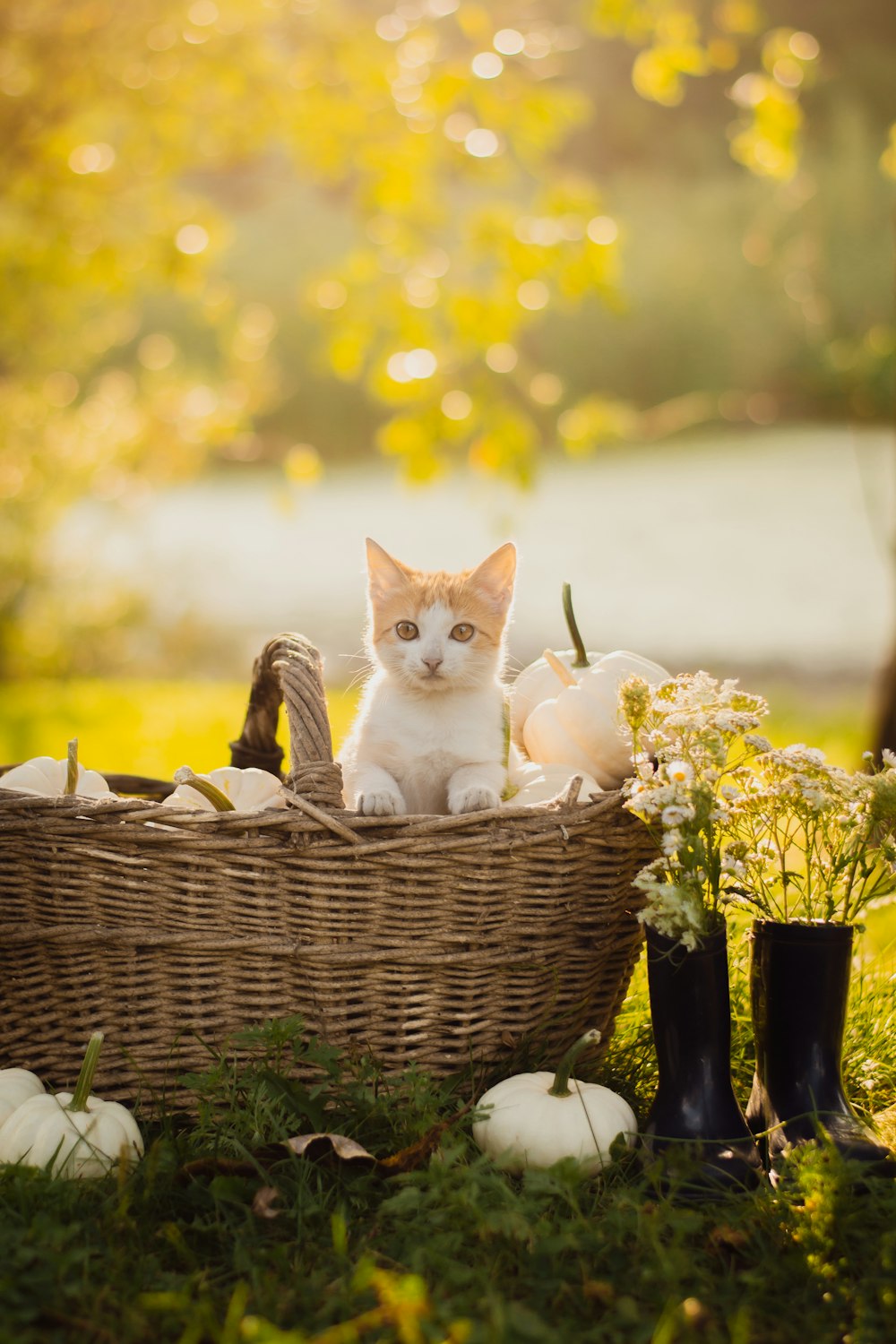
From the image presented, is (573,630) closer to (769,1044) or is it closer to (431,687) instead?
(431,687)

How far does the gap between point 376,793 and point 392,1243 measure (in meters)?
0.52

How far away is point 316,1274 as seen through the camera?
114 centimetres

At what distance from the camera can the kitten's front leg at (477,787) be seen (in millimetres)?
1500

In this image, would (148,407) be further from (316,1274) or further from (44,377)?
(316,1274)

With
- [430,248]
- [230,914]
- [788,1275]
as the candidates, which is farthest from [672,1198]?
[430,248]

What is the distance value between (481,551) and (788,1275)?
7.00 metres

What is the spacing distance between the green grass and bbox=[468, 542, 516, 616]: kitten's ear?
2.28 feet

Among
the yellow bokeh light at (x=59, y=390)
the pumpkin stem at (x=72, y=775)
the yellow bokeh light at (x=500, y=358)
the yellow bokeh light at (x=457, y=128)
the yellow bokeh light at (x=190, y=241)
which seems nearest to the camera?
the pumpkin stem at (x=72, y=775)

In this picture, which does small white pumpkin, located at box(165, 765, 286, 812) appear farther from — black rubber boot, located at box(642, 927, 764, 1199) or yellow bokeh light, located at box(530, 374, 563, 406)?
yellow bokeh light, located at box(530, 374, 563, 406)

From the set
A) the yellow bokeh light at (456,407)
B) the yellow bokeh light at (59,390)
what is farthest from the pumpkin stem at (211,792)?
the yellow bokeh light at (59,390)

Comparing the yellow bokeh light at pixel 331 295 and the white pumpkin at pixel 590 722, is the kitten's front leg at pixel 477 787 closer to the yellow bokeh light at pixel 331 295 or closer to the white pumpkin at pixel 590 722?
the white pumpkin at pixel 590 722

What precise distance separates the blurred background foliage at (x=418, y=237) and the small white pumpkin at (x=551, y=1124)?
302 centimetres

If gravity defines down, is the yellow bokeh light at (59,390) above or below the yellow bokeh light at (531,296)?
above

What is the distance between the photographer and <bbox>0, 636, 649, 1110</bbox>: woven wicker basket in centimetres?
143
